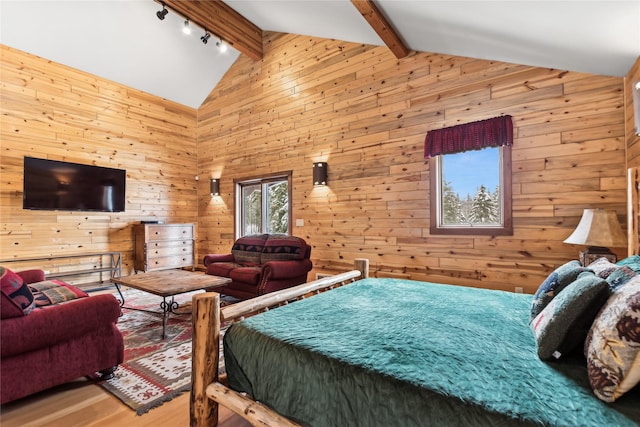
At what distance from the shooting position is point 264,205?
614cm

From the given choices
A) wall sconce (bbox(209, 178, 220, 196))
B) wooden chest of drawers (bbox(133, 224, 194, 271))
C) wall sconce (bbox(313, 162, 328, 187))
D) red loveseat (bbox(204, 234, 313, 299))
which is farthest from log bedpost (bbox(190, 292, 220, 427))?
wall sconce (bbox(209, 178, 220, 196))

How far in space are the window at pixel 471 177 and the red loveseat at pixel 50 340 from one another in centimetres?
356

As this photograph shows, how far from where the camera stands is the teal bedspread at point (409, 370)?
3.23 ft

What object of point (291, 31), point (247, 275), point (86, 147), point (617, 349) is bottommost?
point (247, 275)

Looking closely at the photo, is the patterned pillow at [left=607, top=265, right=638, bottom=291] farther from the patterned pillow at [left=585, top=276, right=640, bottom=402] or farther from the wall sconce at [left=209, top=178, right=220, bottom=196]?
the wall sconce at [left=209, top=178, right=220, bottom=196]

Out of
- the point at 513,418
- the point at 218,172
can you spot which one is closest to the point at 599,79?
the point at 513,418

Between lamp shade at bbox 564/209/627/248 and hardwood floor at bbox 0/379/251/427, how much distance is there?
9.84 feet

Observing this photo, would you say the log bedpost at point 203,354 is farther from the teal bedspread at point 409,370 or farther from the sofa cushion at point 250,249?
the sofa cushion at point 250,249

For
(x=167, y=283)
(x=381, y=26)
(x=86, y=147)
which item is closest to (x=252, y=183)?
(x=86, y=147)

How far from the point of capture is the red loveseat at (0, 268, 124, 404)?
179 centimetres

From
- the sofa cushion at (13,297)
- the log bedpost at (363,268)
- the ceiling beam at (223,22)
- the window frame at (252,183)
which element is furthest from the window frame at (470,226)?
the ceiling beam at (223,22)

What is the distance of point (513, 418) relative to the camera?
3.04 feet

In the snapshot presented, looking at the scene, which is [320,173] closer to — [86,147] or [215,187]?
[215,187]

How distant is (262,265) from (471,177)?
2970 mm
